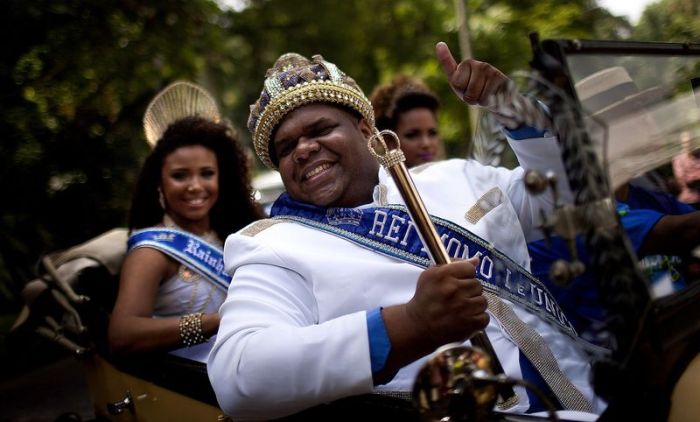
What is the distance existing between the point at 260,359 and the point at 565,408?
31.3 inches

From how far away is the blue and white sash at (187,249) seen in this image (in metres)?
3.14

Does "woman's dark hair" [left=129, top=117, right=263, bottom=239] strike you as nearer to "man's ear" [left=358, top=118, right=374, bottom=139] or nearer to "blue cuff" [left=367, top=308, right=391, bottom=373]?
"man's ear" [left=358, top=118, right=374, bottom=139]

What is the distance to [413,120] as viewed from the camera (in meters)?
4.54

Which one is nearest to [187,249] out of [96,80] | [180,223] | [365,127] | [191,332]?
[180,223]

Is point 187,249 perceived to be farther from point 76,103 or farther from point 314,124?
point 76,103

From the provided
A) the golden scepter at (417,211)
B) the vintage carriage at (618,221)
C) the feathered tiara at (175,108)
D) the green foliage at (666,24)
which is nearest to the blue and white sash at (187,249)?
the feathered tiara at (175,108)

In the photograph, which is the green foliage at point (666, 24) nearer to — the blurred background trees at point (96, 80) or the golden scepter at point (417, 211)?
the golden scepter at point (417, 211)

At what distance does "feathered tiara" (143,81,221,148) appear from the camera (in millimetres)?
3791

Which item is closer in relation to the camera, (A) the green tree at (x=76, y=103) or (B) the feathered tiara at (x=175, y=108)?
(B) the feathered tiara at (x=175, y=108)

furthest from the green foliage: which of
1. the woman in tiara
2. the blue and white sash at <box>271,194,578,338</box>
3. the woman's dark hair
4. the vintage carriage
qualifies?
the woman's dark hair

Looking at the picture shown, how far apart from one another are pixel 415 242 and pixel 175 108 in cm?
218

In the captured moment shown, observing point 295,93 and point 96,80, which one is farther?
point 96,80

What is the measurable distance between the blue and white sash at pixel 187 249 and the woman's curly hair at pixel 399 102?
1728mm

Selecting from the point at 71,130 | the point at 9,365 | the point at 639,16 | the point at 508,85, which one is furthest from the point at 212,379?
the point at 71,130
